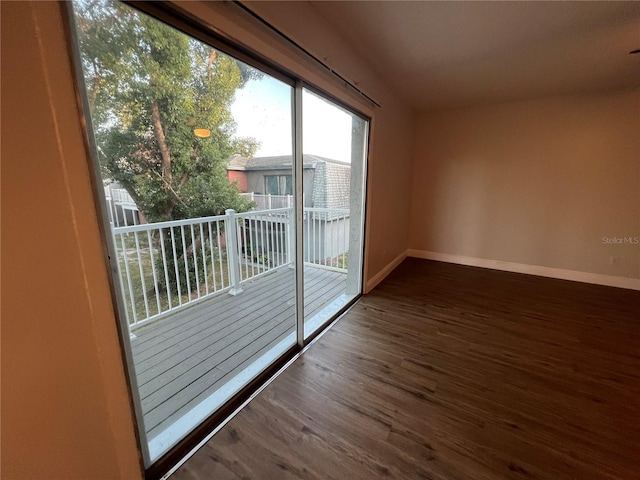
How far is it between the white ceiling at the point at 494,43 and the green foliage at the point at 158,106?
35.2 inches

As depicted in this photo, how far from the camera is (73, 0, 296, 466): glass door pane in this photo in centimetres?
119

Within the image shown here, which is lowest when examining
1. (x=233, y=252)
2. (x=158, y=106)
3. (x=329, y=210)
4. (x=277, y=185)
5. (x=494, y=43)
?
(x=233, y=252)

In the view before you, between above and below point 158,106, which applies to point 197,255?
below

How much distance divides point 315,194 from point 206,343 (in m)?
2.39

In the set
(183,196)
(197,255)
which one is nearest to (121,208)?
(183,196)

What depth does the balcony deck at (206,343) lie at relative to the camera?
5.39ft

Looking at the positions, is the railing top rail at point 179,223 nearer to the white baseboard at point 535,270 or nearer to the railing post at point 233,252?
the railing post at point 233,252

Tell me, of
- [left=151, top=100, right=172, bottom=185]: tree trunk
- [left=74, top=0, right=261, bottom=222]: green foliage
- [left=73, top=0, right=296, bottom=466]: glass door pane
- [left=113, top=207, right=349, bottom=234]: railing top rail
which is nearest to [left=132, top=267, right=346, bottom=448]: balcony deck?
[left=73, top=0, right=296, bottom=466]: glass door pane

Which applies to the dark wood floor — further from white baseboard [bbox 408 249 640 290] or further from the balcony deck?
white baseboard [bbox 408 249 640 290]

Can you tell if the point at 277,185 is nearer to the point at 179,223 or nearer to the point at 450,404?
the point at 179,223


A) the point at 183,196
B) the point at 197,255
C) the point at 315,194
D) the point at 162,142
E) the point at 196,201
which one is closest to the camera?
the point at 162,142

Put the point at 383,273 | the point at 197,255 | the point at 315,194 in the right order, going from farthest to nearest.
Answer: the point at 315,194 < the point at 383,273 < the point at 197,255

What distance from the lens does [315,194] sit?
148 inches

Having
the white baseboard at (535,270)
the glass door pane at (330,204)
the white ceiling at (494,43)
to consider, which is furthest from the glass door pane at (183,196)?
the white baseboard at (535,270)
